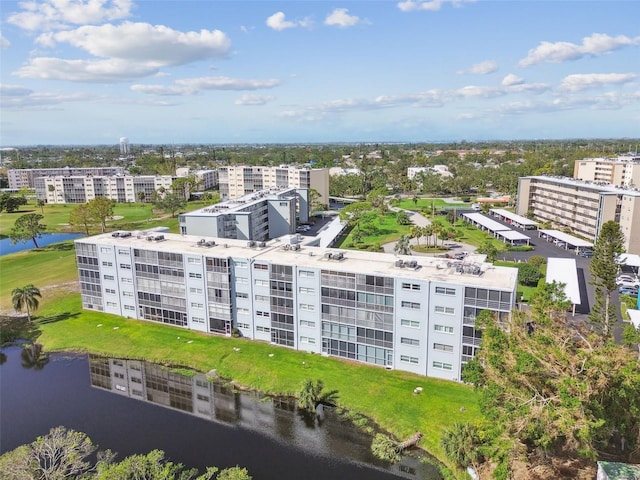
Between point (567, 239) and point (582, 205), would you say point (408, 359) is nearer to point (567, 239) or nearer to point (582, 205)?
point (567, 239)

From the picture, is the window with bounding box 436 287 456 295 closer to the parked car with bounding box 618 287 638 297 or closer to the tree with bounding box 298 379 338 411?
the tree with bounding box 298 379 338 411

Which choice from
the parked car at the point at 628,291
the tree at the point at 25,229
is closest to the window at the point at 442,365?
the parked car at the point at 628,291

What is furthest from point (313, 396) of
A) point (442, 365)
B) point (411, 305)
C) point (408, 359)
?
point (442, 365)

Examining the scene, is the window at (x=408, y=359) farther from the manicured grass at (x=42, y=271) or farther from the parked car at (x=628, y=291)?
the manicured grass at (x=42, y=271)

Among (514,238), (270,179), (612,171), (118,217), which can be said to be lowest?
(118,217)

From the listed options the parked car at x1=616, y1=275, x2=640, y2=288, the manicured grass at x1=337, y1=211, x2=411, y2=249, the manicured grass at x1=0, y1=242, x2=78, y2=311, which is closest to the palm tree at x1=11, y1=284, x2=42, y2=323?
the manicured grass at x1=0, y1=242, x2=78, y2=311

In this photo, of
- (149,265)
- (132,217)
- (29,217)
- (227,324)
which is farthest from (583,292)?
(132,217)

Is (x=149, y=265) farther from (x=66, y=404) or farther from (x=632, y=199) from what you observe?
(x=632, y=199)
